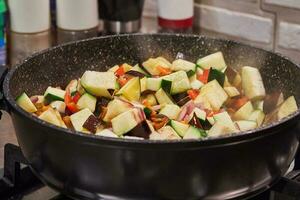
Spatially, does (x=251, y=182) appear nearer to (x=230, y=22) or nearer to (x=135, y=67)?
(x=135, y=67)

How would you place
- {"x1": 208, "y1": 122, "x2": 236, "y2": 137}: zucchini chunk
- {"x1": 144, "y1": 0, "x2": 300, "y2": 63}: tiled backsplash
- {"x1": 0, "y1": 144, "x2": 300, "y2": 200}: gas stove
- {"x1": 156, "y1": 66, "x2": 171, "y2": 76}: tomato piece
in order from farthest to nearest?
{"x1": 144, "y1": 0, "x2": 300, "y2": 63}: tiled backsplash < {"x1": 156, "y1": 66, "x2": 171, "y2": 76}: tomato piece < {"x1": 0, "y1": 144, "x2": 300, "y2": 200}: gas stove < {"x1": 208, "y1": 122, "x2": 236, "y2": 137}: zucchini chunk

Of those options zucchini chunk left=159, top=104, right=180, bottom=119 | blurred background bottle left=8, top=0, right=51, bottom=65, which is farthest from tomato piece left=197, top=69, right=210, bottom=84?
blurred background bottle left=8, top=0, right=51, bottom=65

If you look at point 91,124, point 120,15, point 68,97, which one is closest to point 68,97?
point 68,97

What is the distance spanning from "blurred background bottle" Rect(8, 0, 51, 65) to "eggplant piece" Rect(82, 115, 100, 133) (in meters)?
0.48

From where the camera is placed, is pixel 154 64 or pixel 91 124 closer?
pixel 91 124

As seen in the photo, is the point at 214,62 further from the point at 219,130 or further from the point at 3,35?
the point at 3,35

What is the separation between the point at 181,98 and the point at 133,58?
0.15m

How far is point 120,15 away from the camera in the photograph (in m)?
1.24

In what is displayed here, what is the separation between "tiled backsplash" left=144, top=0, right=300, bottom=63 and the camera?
115 cm

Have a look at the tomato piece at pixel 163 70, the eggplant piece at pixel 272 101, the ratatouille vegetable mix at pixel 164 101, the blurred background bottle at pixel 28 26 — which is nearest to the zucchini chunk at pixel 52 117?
the ratatouille vegetable mix at pixel 164 101

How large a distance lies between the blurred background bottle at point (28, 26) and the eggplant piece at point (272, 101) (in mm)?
524

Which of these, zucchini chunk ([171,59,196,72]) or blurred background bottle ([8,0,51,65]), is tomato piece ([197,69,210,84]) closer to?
zucchini chunk ([171,59,196,72])

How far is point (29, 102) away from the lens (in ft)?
2.54

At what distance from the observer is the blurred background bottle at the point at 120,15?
1.23 meters
